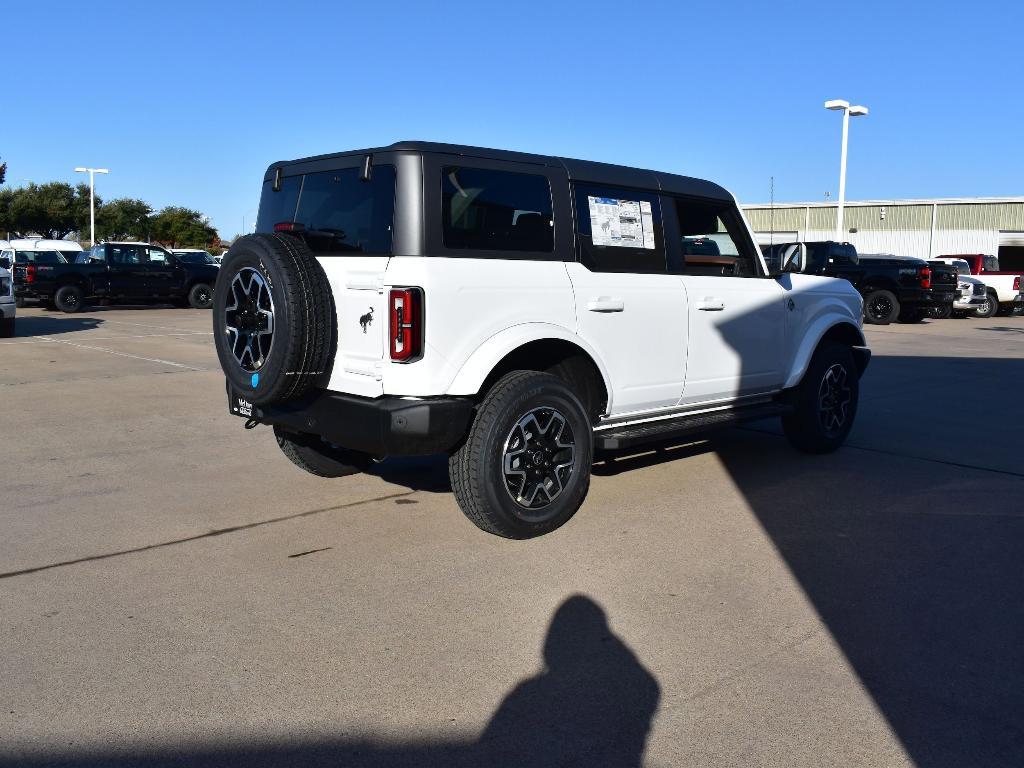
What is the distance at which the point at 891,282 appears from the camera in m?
22.0

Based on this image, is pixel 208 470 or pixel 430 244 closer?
pixel 430 244

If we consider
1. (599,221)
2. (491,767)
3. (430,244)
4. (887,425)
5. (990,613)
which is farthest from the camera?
(887,425)

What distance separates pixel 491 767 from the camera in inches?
109

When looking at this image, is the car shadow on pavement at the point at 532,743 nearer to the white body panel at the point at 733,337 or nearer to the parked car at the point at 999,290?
the white body panel at the point at 733,337

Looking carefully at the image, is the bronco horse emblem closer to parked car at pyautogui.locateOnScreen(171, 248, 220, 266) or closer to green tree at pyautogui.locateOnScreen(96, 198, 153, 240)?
parked car at pyautogui.locateOnScreen(171, 248, 220, 266)

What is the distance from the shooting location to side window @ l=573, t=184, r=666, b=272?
5.32 metres

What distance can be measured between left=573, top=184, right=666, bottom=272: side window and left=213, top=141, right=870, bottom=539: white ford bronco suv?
1 cm

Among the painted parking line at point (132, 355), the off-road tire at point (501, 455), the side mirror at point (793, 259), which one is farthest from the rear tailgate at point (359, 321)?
the painted parking line at point (132, 355)

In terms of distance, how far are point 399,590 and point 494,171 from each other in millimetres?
2216

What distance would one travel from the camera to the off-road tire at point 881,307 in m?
22.0

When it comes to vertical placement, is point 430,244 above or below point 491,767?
above

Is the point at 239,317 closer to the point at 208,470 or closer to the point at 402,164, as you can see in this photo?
the point at 402,164

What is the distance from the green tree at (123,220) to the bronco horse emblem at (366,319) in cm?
6128

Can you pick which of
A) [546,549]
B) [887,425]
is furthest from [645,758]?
[887,425]
